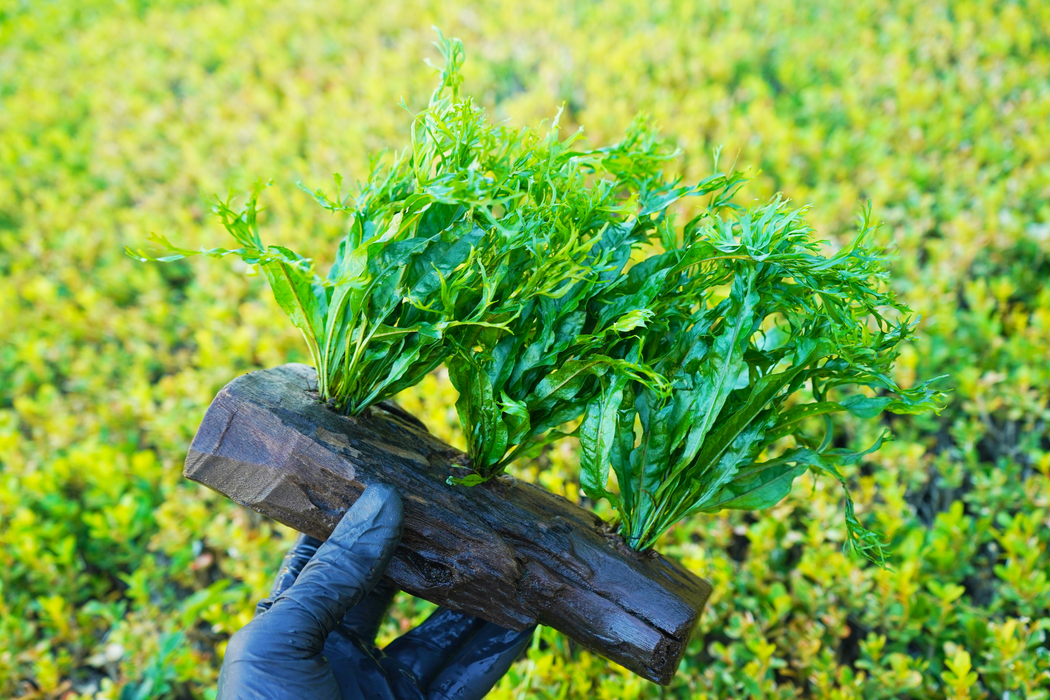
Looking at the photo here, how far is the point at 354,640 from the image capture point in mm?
1404

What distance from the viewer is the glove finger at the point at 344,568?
1.19 metres

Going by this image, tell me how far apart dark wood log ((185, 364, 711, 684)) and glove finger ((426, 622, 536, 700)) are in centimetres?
9

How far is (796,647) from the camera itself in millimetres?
1618

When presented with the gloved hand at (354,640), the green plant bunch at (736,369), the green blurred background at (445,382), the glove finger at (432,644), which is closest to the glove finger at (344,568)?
the gloved hand at (354,640)

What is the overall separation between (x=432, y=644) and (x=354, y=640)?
0.59ft

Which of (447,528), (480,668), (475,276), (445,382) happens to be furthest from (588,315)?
(445,382)

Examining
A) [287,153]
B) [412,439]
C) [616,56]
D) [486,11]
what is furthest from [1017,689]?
[486,11]

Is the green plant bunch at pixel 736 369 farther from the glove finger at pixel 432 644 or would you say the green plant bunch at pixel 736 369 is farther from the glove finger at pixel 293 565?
the glove finger at pixel 293 565

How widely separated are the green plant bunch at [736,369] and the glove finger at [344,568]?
399 millimetres

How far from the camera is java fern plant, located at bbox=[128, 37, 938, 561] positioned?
3.92 feet

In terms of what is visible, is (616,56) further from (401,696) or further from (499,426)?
(401,696)

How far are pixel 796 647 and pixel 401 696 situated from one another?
95 cm

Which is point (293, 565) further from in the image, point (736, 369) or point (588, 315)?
point (736, 369)

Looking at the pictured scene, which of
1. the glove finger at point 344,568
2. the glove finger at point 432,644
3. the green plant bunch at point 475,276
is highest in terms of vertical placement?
the green plant bunch at point 475,276
